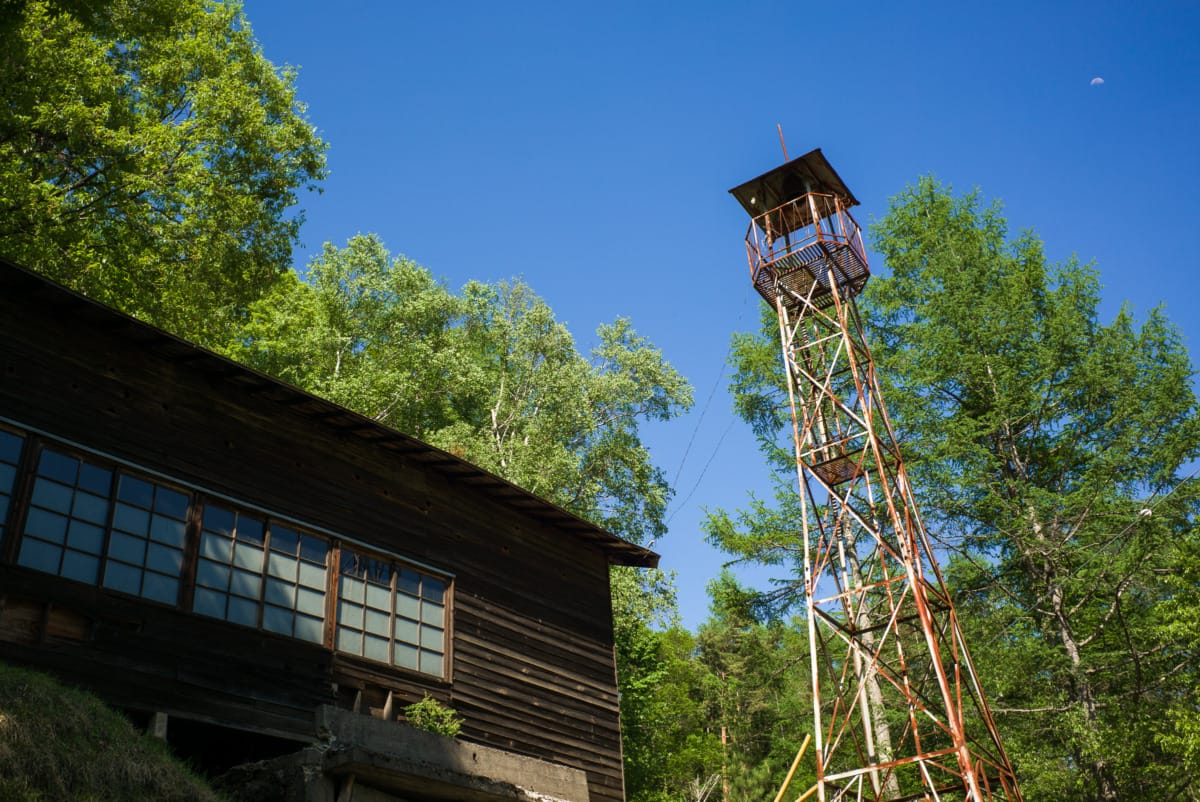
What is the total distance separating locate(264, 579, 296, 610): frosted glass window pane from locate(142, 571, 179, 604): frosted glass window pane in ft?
3.99

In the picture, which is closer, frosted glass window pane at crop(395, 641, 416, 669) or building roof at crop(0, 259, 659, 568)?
building roof at crop(0, 259, 659, 568)

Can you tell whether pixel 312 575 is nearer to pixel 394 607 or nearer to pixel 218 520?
pixel 394 607

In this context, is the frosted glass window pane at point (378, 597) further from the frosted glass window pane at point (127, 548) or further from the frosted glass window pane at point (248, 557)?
the frosted glass window pane at point (127, 548)

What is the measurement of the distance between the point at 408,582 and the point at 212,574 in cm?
303

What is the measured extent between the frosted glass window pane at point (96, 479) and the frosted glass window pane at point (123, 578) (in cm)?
82

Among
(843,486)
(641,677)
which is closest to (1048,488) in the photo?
(843,486)

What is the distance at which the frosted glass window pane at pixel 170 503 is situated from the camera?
1221 cm

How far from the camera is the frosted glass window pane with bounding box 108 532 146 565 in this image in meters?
11.6

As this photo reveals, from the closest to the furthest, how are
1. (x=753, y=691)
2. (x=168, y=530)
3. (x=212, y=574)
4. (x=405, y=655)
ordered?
1. (x=168, y=530)
2. (x=212, y=574)
3. (x=405, y=655)
4. (x=753, y=691)

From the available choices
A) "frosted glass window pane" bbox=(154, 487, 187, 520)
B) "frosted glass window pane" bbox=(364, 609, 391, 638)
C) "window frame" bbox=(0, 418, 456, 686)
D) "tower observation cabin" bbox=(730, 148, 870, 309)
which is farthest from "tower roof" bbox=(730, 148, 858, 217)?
"frosted glass window pane" bbox=(154, 487, 187, 520)

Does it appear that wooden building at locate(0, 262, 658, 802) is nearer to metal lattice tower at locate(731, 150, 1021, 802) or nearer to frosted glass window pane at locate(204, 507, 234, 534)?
frosted glass window pane at locate(204, 507, 234, 534)

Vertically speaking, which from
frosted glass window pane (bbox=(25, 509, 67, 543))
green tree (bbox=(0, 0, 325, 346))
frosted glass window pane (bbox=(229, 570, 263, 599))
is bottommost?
frosted glass window pane (bbox=(229, 570, 263, 599))

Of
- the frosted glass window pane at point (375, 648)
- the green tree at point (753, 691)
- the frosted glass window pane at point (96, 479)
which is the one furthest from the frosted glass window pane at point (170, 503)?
the green tree at point (753, 691)

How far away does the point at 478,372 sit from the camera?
102 ft
